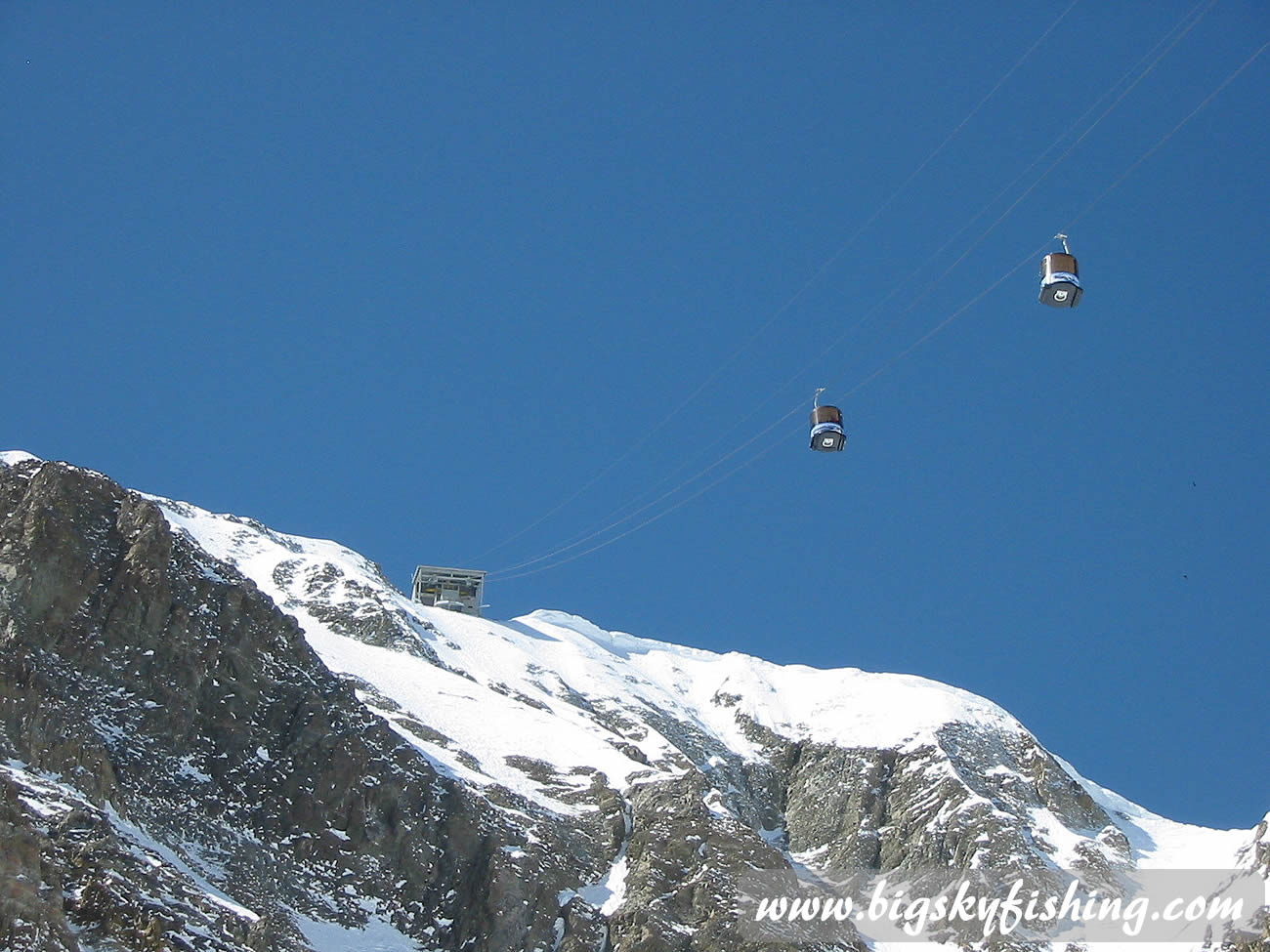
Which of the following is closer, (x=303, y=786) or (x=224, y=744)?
(x=303, y=786)

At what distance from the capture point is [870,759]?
549 feet

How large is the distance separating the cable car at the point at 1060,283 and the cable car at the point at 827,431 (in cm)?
844

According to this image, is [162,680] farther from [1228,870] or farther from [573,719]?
[1228,870]

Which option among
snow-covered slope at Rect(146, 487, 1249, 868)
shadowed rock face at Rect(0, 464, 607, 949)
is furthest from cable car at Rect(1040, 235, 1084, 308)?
snow-covered slope at Rect(146, 487, 1249, 868)

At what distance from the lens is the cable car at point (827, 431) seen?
62.5m

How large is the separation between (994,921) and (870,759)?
29721 millimetres

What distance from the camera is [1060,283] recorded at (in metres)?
57.6

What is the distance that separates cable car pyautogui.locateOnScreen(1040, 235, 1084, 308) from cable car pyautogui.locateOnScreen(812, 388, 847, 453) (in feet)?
27.7

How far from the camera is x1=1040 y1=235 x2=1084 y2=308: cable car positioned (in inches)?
2266

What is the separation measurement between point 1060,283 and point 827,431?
9.11 meters

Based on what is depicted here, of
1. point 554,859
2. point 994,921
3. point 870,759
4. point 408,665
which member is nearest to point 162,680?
point 554,859

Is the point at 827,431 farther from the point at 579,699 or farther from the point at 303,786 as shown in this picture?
the point at 579,699

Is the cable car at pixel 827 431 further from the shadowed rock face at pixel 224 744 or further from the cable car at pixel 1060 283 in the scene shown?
the shadowed rock face at pixel 224 744

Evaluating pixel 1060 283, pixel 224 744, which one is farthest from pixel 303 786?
pixel 1060 283
